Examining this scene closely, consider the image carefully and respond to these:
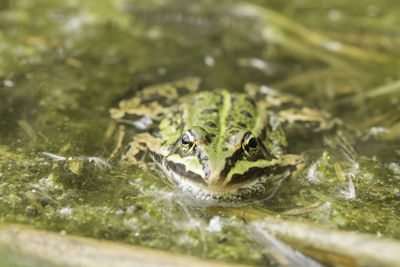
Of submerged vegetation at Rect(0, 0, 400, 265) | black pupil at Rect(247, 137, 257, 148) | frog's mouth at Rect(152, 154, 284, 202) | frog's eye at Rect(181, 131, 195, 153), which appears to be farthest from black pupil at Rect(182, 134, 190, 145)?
black pupil at Rect(247, 137, 257, 148)

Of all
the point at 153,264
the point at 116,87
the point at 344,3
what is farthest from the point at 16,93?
the point at 344,3

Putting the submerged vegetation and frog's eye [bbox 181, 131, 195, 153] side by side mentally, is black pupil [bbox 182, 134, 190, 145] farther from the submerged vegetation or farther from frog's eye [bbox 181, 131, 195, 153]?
the submerged vegetation

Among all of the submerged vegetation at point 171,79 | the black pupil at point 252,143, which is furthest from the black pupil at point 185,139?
the black pupil at point 252,143

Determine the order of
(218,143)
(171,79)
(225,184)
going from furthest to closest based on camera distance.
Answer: (171,79)
(218,143)
(225,184)

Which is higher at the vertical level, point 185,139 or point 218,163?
point 185,139

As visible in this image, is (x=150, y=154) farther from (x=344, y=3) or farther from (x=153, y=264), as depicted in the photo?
(x=344, y=3)

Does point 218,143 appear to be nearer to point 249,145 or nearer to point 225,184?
point 249,145

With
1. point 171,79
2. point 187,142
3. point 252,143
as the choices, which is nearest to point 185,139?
point 187,142

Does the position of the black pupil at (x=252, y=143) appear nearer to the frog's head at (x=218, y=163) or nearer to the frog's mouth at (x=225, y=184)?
the frog's head at (x=218, y=163)
